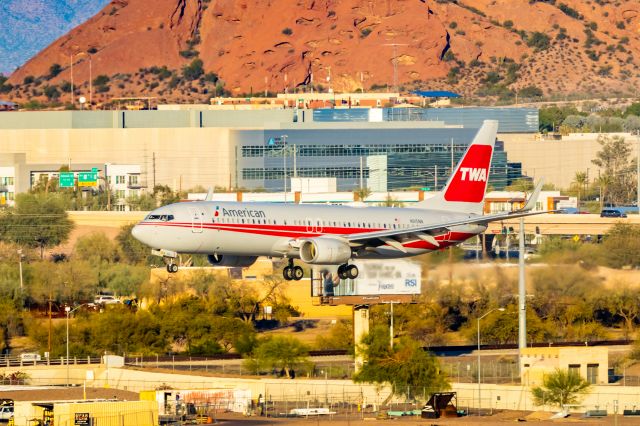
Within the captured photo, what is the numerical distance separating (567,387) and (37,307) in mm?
64458

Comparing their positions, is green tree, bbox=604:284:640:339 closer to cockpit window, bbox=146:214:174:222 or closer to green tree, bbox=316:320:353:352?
green tree, bbox=316:320:353:352

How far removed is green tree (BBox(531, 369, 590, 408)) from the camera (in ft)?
362

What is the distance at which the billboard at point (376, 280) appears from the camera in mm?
119250

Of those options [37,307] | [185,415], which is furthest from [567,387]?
[37,307]

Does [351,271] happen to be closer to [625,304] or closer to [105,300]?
[625,304]

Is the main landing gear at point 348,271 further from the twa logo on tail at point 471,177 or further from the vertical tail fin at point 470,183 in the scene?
the twa logo on tail at point 471,177

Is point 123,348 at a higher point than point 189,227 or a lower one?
lower

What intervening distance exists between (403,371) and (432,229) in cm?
1885

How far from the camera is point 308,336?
148 metres

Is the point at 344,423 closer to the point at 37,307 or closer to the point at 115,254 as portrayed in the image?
the point at 37,307

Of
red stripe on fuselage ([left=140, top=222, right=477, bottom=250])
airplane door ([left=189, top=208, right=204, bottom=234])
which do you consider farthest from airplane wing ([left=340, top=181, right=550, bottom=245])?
airplane door ([left=189, top=208, right=204, bottom=234])


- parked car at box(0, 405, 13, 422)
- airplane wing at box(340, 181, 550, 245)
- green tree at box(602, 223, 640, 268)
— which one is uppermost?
airplane wing at box(340, 181, 550, 245)

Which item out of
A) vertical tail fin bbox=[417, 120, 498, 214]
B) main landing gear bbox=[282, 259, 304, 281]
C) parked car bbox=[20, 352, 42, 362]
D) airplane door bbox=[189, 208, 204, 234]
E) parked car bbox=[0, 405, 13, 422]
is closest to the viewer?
airplane door bbox=[189, 208, 204, 234]

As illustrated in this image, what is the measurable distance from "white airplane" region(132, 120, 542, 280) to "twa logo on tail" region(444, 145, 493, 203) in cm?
22
